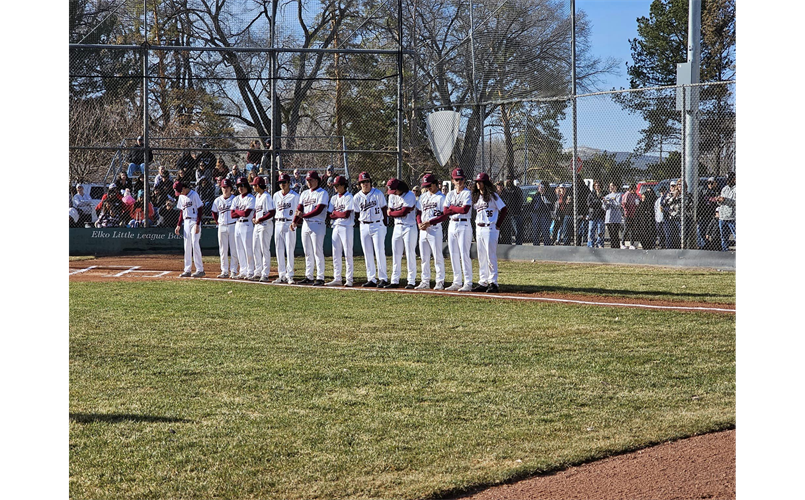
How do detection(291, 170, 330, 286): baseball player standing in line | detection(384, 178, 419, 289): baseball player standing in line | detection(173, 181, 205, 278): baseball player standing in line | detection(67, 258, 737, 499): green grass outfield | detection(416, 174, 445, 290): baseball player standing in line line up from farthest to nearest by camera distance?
detection(173, 181, 205, 278): baseball player standing in line < detection(291, 170, 330, 286): baseball player standing in line < detection(384, 178, 419, 289): baseball player standing in line < detection(416, 174, 445, 290): baseball player standing in line < detection(67, 258, 737, 499): green grass outfield

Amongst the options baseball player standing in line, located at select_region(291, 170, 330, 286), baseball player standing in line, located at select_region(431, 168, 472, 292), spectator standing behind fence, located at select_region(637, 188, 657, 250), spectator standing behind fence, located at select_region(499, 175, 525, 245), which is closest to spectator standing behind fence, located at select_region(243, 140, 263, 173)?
baseball player standing in line, located at select_region(291, 170, 330, 286)

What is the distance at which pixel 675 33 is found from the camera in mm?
39719

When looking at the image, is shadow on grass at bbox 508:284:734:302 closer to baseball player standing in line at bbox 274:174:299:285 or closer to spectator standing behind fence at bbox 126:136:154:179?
baseball player standing in line at bbox 274:174:299:285

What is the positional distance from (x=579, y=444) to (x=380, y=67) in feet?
53.7

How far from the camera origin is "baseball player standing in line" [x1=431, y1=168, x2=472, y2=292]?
13328 millimetres

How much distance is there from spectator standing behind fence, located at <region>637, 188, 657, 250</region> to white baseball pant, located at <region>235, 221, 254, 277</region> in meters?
7.93

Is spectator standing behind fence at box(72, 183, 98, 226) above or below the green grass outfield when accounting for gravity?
above

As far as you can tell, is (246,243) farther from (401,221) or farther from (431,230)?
(431,230)

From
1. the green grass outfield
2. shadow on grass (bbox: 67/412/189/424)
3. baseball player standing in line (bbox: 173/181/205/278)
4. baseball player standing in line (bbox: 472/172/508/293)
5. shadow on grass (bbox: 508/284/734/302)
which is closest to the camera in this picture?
the green grass outfield

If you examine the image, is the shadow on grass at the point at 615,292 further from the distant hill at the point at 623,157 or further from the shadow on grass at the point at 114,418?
the shadow on grass at the point at 114,418
